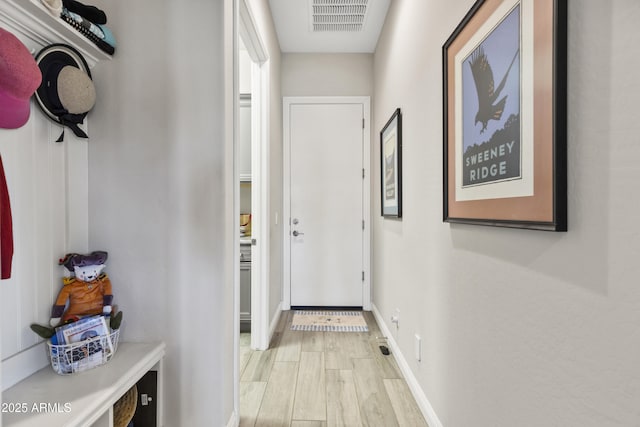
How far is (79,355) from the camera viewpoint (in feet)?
3.66

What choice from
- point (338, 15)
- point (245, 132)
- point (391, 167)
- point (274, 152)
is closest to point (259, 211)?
point (274, 152)

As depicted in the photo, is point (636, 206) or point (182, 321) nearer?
point (636, 206)

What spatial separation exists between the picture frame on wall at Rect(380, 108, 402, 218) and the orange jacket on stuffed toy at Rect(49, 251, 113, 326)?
174cm

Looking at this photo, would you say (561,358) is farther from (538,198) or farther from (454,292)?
(454,292)

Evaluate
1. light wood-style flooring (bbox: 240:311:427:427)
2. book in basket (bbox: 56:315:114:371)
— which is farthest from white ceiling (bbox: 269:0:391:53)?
light wood-style flooring (bbox: 240:311:427:427)

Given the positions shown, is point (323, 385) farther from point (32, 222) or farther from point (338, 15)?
point (338, 15)

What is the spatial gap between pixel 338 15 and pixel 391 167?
1.42 meters

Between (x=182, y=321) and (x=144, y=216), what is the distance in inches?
18.6

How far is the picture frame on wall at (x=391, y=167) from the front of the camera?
230cm

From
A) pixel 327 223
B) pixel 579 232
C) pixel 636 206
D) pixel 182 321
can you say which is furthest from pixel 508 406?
pixel 327 223

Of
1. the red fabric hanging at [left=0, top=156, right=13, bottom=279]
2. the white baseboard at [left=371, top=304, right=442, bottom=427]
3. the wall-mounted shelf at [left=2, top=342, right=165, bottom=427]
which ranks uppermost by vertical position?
the red fabric hanging at [left=0, top=156, right=13, bottom=279]

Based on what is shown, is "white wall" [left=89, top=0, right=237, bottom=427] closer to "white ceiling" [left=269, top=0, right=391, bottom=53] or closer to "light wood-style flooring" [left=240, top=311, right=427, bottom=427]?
"light wood-style flooring" [left=240, top=311, right=427, bottom=427]

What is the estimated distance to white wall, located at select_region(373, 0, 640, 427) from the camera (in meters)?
0.62

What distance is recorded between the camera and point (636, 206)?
60 cm
